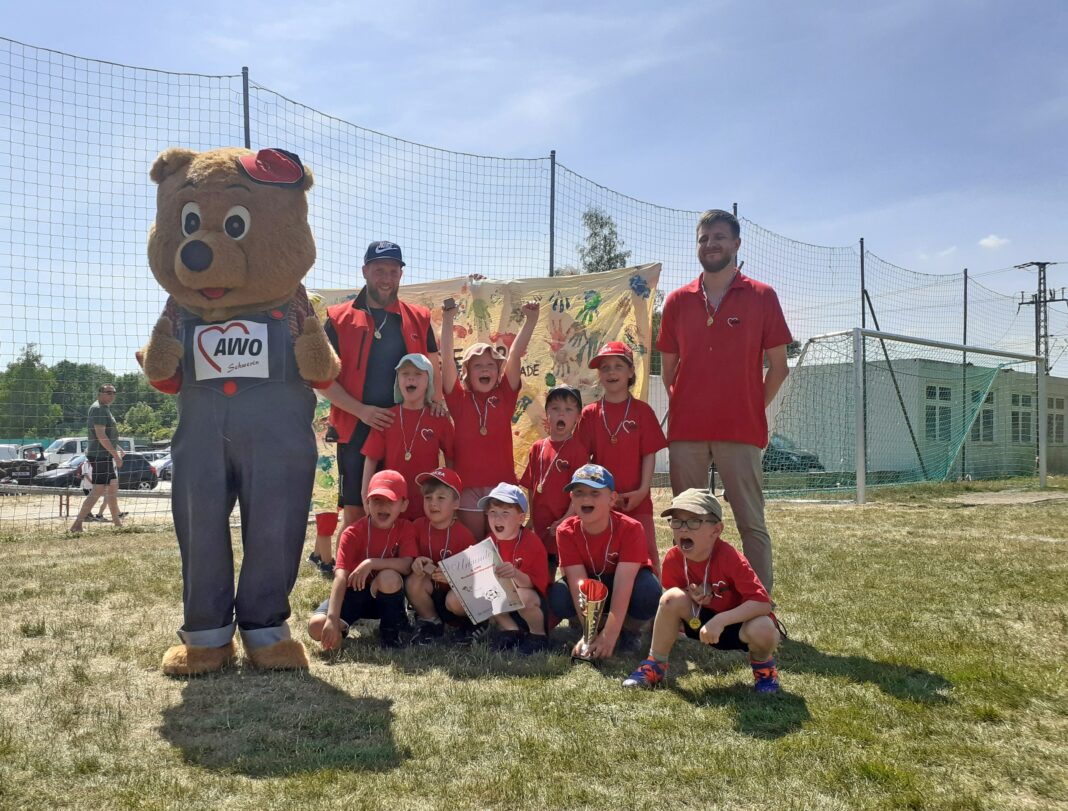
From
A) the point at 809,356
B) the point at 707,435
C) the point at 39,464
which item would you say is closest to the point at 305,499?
the point at 707,435

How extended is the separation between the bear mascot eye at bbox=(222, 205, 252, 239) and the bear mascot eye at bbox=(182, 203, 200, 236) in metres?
0.12

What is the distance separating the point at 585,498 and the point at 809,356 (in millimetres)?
11237

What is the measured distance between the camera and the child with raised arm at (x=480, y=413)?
15.3ft

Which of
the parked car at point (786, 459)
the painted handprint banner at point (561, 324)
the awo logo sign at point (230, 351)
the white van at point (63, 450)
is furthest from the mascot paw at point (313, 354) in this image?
the white van at point (63, 450)

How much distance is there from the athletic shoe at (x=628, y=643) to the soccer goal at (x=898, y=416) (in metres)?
8.98

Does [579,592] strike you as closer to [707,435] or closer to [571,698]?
[571,698]

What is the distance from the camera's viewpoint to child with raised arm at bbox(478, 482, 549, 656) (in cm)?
416

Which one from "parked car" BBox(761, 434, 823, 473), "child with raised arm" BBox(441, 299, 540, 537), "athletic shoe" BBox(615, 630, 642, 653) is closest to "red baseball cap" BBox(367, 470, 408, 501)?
"child with raised arm" BBox(441, 299, 540, 537)

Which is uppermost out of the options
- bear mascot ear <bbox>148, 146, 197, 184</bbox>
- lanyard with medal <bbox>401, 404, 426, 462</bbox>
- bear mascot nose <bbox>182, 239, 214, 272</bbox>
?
bear mascot ear <bbox>148, 146, 197, 184</bbox>

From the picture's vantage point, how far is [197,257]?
3.66 meters

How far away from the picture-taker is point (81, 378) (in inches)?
387

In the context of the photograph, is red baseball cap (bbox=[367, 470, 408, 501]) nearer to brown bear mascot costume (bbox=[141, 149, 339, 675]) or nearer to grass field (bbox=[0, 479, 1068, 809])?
brown bear mascot costume (bbox=[141, 149, 339, 675])

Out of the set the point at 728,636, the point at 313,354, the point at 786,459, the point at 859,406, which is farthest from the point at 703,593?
the point at 786,459

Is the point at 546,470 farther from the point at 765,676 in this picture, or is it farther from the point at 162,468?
the point at 162,468
